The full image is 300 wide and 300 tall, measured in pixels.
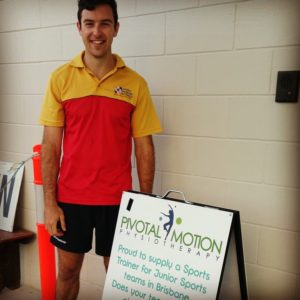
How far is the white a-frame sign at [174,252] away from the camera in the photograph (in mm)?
1069

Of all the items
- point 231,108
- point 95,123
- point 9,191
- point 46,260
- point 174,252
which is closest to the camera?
point 174,252

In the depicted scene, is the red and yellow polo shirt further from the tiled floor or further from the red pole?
the tiled floor

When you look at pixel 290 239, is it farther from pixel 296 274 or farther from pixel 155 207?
pixel 155 207

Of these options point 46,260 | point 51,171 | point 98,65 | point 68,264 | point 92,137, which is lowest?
point 46,260

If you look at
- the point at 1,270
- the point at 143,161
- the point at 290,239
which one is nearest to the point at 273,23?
the point at 143,161

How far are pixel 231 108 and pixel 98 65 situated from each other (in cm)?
59

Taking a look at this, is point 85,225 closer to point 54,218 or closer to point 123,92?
point 54,218

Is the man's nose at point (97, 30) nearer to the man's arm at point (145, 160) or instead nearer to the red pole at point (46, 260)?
the man's arm at point (145, 160)

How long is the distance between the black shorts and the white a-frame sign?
0.09 m

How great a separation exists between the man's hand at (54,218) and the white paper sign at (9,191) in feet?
2.41

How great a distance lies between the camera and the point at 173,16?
1.40m

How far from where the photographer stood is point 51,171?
130 cm

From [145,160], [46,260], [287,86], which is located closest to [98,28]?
[145,160]

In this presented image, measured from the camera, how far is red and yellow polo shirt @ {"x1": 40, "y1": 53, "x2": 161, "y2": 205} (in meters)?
1.24
